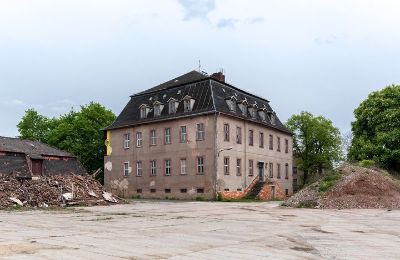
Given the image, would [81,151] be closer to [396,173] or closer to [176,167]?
[176,167]

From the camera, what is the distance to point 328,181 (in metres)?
30.1

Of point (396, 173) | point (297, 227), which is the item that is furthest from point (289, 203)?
point (396, 173)

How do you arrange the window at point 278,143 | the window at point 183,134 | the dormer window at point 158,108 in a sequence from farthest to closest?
the window at point 278,143, the dormer window at point 158,108, the window at point 183,134

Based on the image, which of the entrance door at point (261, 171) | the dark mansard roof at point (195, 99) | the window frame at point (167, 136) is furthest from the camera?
the entrance door at point (261, 171)

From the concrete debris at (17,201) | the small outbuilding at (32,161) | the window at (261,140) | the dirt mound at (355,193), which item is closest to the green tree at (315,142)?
the window at (261,140)

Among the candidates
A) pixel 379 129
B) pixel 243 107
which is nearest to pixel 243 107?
pixel 243 107

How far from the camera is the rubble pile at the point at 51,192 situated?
27.5 meters

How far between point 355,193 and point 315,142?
34.9 meters

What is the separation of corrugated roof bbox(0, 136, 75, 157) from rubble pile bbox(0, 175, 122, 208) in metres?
5.96

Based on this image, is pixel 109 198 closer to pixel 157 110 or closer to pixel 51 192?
pixel 51 192

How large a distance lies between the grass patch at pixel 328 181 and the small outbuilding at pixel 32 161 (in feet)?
64.2

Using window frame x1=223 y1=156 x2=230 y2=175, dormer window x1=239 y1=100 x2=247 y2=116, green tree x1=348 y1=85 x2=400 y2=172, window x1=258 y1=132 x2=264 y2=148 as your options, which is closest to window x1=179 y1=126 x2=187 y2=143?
window frame x1=223 y1=156 x2=230 y2=175

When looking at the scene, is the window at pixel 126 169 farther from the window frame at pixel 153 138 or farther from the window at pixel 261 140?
the window at pixel 261 140

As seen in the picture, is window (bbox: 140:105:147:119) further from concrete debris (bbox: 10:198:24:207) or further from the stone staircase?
concrete debris (bbox: 10:198:24:207)
